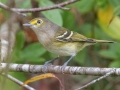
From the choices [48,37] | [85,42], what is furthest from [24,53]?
[85,42]

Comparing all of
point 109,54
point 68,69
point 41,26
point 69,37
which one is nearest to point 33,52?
point 41,26

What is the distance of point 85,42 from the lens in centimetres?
369

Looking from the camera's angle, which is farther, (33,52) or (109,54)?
(109,54)

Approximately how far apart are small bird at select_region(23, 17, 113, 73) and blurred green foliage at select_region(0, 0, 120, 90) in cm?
15

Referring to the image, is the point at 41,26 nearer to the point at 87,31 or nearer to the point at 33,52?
the point at 33,52

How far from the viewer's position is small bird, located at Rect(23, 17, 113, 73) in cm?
338

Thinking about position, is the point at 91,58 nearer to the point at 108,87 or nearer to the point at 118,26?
the point at 108,87

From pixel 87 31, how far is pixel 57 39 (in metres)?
1.11

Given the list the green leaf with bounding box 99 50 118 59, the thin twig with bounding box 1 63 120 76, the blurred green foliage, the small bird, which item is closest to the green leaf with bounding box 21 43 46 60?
the blurred green foliage

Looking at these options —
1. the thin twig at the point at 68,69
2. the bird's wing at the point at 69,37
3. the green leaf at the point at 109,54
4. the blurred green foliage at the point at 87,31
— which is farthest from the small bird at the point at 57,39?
the thin twig at the point at 68,69

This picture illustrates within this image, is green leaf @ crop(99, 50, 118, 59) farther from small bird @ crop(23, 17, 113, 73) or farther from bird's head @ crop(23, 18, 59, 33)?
bird's head @ crop(23, 18, 59, 33)

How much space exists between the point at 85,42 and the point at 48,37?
0.45 metres

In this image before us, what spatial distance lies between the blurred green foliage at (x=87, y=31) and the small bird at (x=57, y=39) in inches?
5.7

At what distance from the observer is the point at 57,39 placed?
11.6 ft
